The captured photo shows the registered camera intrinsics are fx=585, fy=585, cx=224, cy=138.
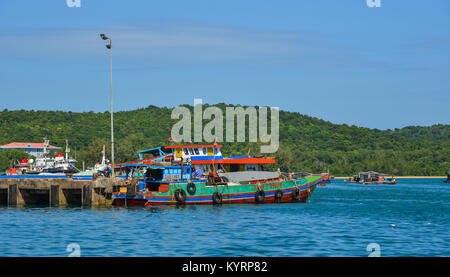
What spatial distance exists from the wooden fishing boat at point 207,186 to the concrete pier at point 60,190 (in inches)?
48.9

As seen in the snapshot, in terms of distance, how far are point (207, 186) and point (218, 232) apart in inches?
826

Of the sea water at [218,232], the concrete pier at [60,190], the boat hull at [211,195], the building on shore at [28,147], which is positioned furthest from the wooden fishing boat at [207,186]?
the building on shore at [28,147]

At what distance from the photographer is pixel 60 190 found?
195 ft

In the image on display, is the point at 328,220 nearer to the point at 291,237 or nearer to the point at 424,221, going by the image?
the point at 424,221

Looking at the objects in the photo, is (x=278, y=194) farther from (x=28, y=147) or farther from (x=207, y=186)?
(x=28, y=147)

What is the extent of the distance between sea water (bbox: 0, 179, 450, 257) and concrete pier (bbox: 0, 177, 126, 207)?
2.90 meters

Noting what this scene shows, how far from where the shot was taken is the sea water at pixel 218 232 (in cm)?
3294

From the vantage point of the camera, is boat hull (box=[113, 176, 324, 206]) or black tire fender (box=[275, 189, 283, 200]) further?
black tire fender (box=[275, 189, 283, 200])

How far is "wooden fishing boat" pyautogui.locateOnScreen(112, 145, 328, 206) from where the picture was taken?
60.7 m

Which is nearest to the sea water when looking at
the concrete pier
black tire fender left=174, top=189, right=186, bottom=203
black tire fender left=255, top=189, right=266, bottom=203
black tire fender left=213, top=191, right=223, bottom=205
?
black tire fender left=213, top=191, right=223, bottom=205

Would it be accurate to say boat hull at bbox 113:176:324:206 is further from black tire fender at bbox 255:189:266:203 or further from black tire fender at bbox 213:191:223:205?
black tire fender at bbox 213:191:223:205

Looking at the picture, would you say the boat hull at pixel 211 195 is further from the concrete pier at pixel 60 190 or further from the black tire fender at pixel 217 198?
the concrete pier at pixel 60 190


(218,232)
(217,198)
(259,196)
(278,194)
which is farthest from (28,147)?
(218,232)

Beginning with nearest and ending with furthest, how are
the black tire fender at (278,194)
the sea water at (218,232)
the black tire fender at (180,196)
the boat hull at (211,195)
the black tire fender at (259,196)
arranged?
1. the sea water at (218,232)
2. the boat hull at (211,195)
3. the black tire fender at (180,196)
4. the black tire fender at (259,196)
5. the black tire fender at (278,194)
